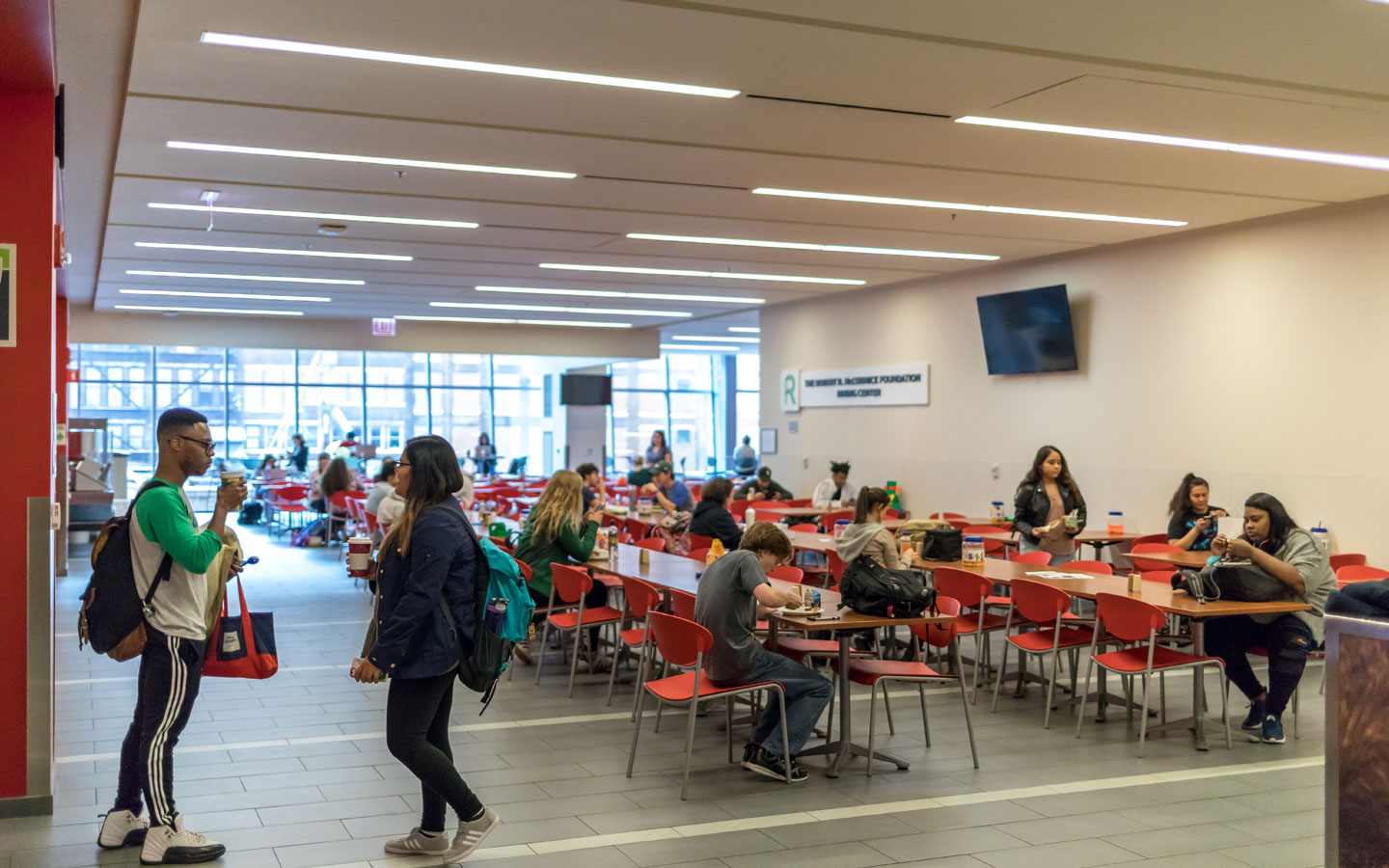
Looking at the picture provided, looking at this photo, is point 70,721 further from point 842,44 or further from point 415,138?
point 842,44

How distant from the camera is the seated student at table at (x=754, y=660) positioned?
5.18 metres

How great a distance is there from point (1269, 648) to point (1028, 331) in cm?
570

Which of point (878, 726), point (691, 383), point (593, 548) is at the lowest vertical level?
point (878, 726)

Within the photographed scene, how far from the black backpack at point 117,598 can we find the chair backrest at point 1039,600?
4.39 metres

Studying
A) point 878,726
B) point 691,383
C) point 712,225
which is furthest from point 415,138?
point 691,383

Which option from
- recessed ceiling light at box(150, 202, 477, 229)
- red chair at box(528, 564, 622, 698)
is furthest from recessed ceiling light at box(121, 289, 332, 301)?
red chair at box(528, 564, 622, 698)

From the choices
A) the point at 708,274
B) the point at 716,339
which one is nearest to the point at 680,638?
the point at 708,274

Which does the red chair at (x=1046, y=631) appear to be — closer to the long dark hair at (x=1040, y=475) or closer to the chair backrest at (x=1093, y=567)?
the chair backrest at (x=1093, y=567)

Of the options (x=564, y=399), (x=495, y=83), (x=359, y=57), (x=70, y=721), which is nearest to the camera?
(x=359, y=57)

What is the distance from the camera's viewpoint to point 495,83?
5.53m

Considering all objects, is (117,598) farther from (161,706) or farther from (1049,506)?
(1049,506)

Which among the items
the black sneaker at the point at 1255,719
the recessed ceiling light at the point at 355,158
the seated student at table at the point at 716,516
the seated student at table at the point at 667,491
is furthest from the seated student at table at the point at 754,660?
the seated student at table at the point at 667,491

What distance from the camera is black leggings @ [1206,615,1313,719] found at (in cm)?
602

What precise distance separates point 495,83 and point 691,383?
23571 millimetres
